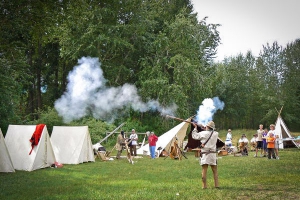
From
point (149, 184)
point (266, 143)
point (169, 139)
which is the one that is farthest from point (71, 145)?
point (266, 143)

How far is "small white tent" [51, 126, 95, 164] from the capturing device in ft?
54.9

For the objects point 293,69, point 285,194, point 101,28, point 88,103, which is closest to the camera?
point 285,194

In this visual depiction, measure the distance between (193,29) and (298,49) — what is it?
27957 millimetres

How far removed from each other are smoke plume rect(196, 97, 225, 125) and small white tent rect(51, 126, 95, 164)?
5643 mm

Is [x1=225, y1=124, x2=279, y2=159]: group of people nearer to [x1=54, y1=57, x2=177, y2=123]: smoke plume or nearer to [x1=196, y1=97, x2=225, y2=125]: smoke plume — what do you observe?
[x1=196, y1=97, x2=225, y2=125]: smoke plume

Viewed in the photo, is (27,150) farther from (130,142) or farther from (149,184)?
(149,184)

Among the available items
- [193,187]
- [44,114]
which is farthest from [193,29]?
[193,187]

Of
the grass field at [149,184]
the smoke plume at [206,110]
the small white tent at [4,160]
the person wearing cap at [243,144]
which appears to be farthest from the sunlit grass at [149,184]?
the person wearing cap at [243,144]

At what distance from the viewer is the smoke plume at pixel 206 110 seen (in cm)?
2202

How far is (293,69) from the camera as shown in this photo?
171ft

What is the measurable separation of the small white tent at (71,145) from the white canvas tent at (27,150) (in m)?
1.45

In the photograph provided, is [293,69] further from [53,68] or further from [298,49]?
[53,68]

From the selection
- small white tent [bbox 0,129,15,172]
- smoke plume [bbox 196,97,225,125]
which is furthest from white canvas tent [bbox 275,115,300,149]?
small white tent [bbox 0,129,15,172]

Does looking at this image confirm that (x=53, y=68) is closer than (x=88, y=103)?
No
